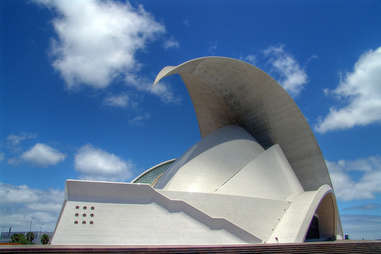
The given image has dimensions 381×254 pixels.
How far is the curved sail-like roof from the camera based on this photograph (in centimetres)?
1733

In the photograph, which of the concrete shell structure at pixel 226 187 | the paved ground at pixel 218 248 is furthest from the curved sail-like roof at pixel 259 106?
the paved ground at pixel 218 248

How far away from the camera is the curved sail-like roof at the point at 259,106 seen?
682 inches

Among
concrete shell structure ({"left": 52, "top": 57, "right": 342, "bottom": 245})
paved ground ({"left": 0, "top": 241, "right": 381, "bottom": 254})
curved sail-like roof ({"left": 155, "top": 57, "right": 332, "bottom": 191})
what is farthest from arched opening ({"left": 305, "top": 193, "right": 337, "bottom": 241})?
paved ground ({"left": 0, "top": 241, "right": 381, "bottom": 254})

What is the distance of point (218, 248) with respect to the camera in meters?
8.74

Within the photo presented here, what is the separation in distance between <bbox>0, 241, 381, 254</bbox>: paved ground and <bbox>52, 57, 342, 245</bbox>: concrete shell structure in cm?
172

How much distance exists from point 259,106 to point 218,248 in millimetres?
11719

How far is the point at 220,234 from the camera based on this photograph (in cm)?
1138

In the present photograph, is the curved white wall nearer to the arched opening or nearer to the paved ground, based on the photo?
the paved ground

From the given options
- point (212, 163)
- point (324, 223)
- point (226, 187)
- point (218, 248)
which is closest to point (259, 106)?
point (212, 163)

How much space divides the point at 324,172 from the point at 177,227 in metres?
12.3

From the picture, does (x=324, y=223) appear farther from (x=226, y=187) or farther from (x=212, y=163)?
(x=212, y=163)

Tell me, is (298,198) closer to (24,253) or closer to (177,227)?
(177,227)

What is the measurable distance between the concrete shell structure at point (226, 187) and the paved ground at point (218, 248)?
5.63 feet

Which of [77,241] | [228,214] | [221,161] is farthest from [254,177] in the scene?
[77,241]
